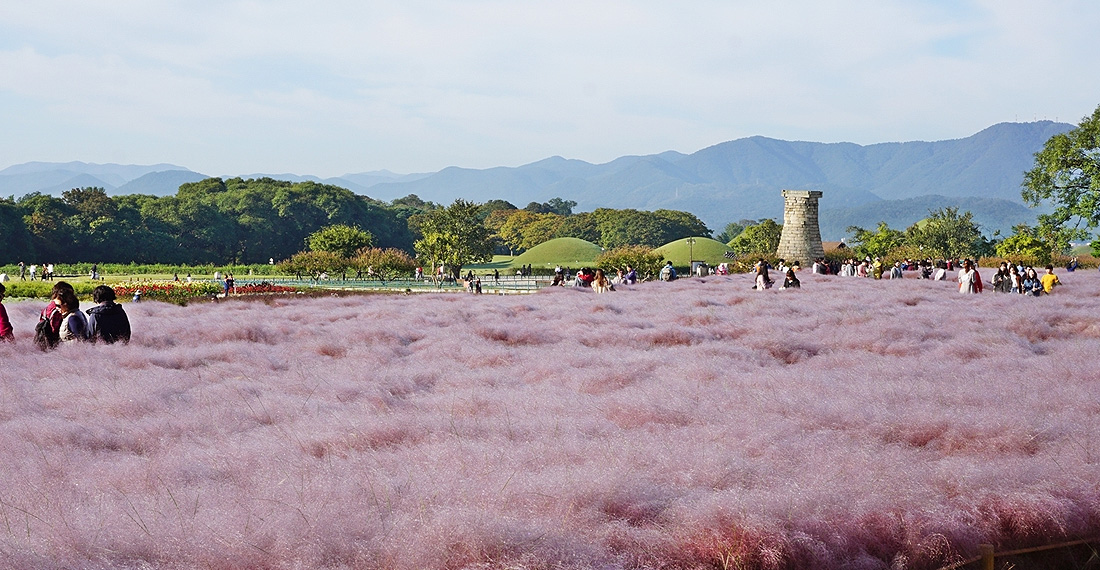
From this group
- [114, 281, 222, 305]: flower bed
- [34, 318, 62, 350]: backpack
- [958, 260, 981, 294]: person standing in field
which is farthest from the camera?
[114, 281, 222, 305]: flower bed

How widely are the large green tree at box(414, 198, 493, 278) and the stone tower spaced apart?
2379cm

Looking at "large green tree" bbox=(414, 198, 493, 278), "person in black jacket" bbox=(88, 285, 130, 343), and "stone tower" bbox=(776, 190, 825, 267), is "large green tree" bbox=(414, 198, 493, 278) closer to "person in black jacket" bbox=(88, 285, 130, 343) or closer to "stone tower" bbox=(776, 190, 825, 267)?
"stone tower" bbox=(776, 190, 825, 267)

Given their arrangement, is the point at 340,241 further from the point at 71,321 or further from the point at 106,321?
the point at 71,321

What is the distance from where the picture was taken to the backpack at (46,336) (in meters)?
9.98

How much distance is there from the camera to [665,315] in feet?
48.1

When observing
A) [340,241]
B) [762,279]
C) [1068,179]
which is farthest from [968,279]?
[340,241]

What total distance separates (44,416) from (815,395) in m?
5.94

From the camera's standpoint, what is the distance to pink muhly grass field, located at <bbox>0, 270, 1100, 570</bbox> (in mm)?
3965

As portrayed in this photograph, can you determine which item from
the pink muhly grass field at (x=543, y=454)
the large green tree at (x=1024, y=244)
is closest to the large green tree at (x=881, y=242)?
the large green tree at (x=1024, y=244)

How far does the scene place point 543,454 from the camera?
5.31 metres

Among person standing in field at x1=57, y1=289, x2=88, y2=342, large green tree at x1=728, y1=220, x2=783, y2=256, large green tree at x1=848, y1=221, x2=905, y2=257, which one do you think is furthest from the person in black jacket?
large green tree at x1=728, y1=220, x2=783, y2=256

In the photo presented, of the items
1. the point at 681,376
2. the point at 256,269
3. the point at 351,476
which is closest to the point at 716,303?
the point at 681,376

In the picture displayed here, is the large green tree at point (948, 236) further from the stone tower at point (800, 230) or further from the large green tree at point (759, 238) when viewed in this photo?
the stone tower at point (800, 230)

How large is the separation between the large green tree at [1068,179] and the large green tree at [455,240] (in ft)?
117
